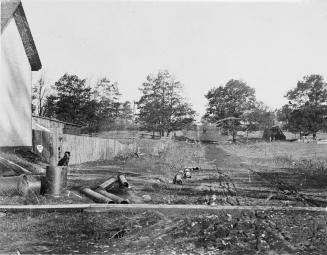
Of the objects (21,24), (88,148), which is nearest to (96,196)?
(21,24)

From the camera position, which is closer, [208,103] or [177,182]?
[177,182]

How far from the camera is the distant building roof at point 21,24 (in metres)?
15.5

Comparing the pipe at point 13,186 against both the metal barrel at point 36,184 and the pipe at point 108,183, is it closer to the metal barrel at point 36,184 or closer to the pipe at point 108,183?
the metal barrel at point 36,184

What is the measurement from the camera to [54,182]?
30.3 feet

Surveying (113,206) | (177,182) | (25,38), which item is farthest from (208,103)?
(113,206)

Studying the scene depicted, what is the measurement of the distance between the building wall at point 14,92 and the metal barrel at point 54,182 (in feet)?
20.6

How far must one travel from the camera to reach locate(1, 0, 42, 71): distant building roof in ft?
51.0

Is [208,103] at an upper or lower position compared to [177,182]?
upper

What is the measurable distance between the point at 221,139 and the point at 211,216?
204ft

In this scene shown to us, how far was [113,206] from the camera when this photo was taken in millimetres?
7559

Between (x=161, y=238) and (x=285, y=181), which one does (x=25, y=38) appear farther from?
(x=161, y=238)

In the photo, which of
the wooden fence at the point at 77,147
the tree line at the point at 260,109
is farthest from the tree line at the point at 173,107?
the wooden fence at the point at 77,147

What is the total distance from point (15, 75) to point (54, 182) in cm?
952

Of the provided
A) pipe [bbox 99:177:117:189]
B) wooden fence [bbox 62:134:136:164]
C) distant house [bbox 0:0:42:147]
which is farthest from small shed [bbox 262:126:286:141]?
pipe [bbox 99:177:117:189]
